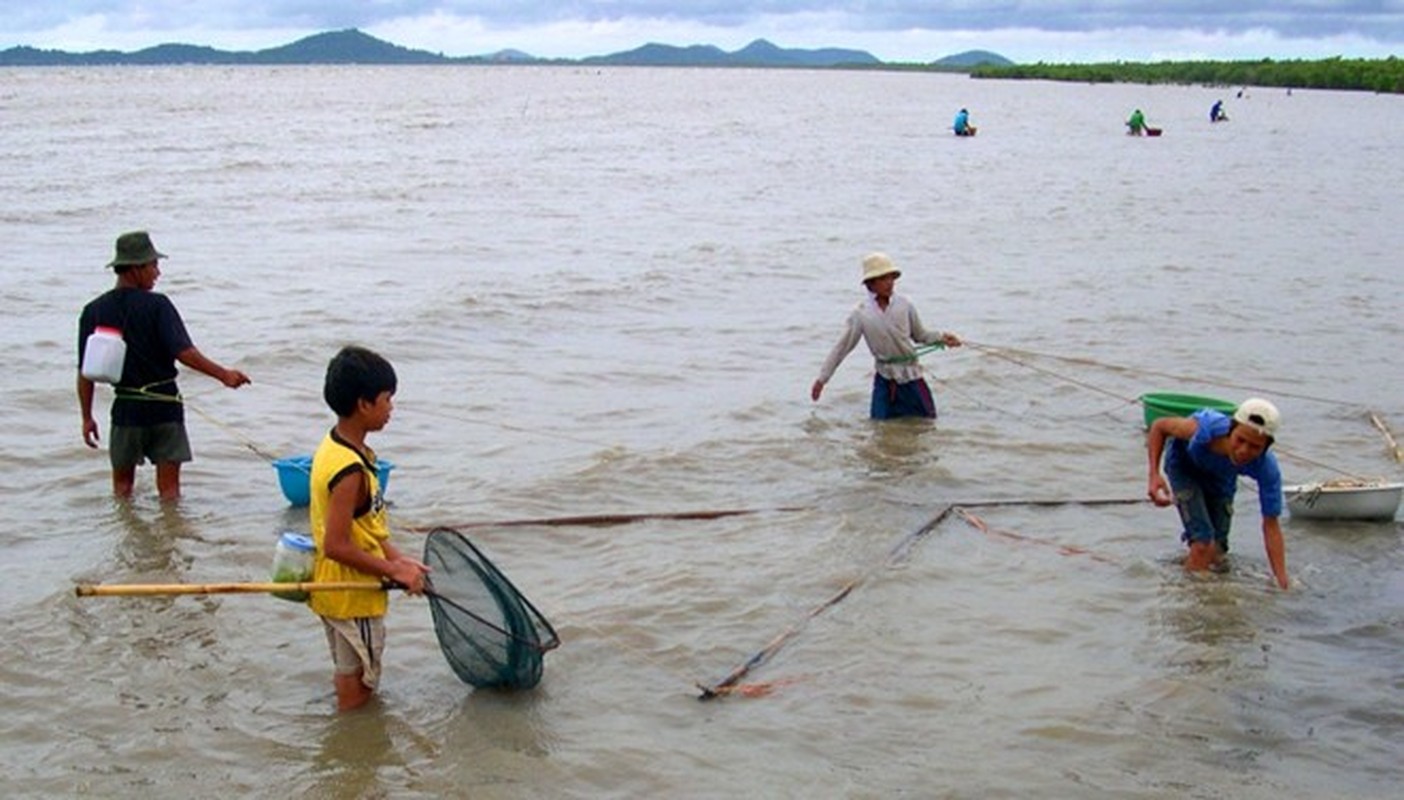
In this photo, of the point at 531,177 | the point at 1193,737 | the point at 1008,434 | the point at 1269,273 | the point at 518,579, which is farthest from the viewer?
the point at 531,177

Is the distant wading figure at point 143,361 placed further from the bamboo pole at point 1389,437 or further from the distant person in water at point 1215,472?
the bamboo pole at point 1389,437

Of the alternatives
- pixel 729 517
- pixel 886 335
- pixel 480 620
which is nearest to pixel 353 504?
pixel 480 620

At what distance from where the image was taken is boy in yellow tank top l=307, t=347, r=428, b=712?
16.6ft

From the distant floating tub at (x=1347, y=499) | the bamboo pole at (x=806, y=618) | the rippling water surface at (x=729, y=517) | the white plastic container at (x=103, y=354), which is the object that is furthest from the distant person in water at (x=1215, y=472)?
the white plastic container at (x=103, y=354)

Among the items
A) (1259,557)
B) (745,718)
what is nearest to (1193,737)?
(745,718)

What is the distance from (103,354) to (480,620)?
3174 mm

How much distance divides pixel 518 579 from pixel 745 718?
83.4 inches

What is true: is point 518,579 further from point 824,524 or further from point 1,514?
point 1,514

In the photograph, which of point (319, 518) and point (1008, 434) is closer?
point (319, 518)

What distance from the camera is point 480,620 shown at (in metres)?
5.59

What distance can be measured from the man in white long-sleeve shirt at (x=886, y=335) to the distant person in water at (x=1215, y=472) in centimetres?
270

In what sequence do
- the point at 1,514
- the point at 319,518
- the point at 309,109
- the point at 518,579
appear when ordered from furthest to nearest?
the point at 309,109, the point at 1,514, the point at 518,579, the point at 319,518

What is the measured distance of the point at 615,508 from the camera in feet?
29.8

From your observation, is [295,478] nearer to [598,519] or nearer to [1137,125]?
[598,519]
